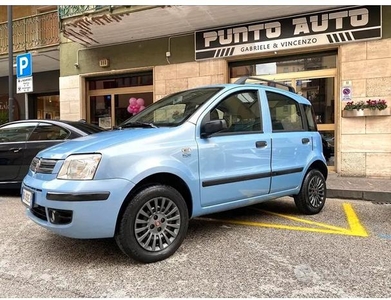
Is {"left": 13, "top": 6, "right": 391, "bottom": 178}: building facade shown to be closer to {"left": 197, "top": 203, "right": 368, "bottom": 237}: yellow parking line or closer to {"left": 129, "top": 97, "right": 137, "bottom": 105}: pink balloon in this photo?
{"left": 129, "top": 97, "right": 137, "bottom": 105}: pink balloon

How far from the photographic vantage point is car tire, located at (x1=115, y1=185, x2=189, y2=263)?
322 centimetres

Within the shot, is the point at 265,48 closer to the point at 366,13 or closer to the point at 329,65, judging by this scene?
the point at 329,65

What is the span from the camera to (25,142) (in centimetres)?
642

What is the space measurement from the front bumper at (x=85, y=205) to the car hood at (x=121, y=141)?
0.96 ft

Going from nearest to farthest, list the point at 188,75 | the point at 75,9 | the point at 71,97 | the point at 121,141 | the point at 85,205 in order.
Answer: the point at 85,205
the point at 121,141
the point at 75,9
the point at 188,75
the point at 71,97

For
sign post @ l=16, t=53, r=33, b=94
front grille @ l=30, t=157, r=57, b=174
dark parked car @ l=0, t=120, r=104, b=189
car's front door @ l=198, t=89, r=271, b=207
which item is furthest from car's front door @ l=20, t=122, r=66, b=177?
car's front door @ l=198, t=89, r=271, b=207

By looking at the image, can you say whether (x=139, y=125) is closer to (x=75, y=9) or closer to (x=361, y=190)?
(x=361, y=190)

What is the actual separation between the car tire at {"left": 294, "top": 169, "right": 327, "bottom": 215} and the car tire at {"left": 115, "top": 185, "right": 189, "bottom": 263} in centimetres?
209

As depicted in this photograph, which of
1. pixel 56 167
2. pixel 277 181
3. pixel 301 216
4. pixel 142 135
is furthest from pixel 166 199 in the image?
pixel 301 216

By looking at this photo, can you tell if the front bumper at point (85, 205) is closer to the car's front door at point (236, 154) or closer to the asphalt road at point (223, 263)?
the asphalt road at point (223, 263)

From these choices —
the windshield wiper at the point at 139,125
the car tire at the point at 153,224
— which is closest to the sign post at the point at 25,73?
the windshield wiper at the point at 139,125

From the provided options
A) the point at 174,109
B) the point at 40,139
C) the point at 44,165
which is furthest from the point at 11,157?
the point at 174,109

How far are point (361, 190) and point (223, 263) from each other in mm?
4165

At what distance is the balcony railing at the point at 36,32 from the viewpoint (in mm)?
11898
